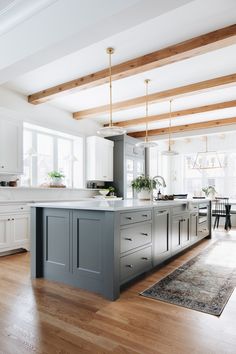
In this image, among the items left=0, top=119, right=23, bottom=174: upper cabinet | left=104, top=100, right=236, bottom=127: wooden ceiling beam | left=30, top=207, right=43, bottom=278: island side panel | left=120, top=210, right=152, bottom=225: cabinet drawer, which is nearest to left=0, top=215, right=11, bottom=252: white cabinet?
left=0, top=119, right=23, bottom=174: upper cabinet

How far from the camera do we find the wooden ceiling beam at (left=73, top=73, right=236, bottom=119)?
13.5 feet

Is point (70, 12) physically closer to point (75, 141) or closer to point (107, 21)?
point (107, 21)

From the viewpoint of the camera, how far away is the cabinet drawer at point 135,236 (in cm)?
255

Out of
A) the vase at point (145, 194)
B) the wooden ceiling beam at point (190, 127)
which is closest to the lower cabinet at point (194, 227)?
the vase at point (145, 194)

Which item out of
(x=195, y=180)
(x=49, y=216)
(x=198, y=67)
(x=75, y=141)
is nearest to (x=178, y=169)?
(x=195, y=180)

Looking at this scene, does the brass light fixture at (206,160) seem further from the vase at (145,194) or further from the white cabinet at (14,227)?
the white cabinet at (14,227)

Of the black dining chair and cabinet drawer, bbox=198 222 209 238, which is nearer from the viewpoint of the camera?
cabinet drawer, bbox=198 222 209 238

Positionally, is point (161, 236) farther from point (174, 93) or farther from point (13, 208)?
point (174, 93)

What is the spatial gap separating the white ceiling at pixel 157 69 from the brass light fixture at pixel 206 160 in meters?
2.30

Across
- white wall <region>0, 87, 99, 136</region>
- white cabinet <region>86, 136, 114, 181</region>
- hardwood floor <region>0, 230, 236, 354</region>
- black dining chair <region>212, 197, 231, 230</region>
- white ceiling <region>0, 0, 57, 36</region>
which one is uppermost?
white ceiling <region>0, 0, 57, 36</region>

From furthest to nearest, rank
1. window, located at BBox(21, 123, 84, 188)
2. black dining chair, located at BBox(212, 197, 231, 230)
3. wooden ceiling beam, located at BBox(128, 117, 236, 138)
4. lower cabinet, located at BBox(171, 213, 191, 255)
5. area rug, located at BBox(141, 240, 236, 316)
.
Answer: black dining chair, located at BBox(212, 197, 231, 230), wooden ceiling beam, located at BBox(128, 117, 236, 138), window, located at BBox(21, 123, 84, 188), lower cabinet, located at BBox(171, 213, 191, 255), area rug, located at BBox(141, 240, 236, 316)

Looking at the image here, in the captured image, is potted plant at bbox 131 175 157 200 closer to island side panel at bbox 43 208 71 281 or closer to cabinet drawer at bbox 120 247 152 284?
cabinet drawer at bbox 120 247 152 284

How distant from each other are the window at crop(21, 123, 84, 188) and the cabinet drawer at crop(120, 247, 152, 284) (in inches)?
125

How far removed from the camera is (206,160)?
328 inches
